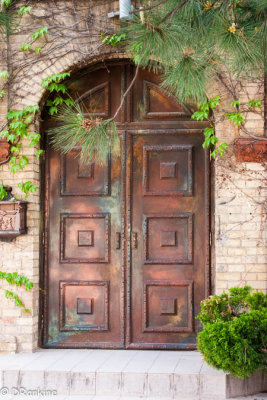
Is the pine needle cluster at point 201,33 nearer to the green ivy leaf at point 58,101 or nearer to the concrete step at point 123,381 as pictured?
the green ivy leaf at point 58,101

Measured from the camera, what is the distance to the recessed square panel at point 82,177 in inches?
246

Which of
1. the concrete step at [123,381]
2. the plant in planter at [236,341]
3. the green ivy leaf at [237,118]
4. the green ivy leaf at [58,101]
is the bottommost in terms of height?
the concrete step at [123,381]

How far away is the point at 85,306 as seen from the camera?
6203mm

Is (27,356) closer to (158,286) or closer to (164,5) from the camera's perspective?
(158,286)

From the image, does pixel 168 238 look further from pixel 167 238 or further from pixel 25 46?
pixel 25 46

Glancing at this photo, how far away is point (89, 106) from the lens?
20.9 ft

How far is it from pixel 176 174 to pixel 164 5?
1884 millimetres

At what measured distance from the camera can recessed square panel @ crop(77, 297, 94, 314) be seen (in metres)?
6.19

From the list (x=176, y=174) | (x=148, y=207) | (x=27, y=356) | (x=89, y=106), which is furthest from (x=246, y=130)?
(x=27, y=356)

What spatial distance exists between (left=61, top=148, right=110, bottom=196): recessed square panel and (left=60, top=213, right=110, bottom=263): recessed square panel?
0.77 ft

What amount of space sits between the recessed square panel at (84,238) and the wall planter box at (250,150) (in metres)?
1.42

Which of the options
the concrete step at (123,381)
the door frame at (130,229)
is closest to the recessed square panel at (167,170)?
the door frame at (130,229)

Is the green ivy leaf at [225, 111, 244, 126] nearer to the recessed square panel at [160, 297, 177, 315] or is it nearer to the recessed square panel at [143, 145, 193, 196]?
the recessed square panel at [143, 145, 193, 196]

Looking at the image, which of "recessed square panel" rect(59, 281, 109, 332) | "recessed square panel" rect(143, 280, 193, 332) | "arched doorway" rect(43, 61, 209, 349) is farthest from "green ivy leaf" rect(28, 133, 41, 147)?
"recessed square panel" rect(143, 280, 193, 332)
